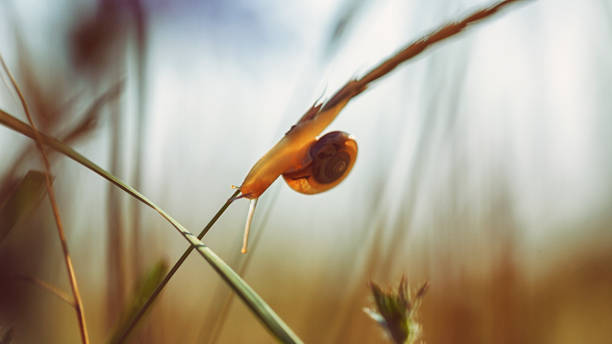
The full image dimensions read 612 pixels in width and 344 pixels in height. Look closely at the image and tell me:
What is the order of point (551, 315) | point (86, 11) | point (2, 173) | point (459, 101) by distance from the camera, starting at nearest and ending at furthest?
point (2, 173) < point (86, 11) < point (551, 315) < point (459, 101)

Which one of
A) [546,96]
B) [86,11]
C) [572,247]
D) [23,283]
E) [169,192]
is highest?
[546,96]

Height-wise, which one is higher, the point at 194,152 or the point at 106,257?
the point at 194,152

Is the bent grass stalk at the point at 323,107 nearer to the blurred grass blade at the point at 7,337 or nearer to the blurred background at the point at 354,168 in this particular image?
the blurred grass blade at the point at 7,337

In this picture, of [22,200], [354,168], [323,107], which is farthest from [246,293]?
[354,168]

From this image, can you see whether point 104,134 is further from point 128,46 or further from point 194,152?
point 194,152

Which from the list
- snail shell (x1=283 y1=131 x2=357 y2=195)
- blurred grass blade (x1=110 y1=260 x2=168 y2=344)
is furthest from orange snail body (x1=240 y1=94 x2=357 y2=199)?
blurred grass blade (x1=110 y1=260 x2=168 y2=344)

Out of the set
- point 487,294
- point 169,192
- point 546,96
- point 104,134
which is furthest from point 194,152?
point 546,96

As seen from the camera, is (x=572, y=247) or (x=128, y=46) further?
(x=572, y=247)
